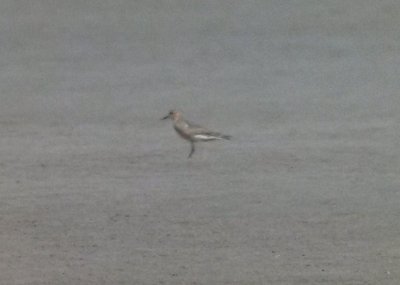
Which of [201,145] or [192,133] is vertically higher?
[201,145]

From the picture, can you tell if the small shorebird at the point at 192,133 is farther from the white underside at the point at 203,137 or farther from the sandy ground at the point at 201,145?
the sandy ground at the point at 201,145

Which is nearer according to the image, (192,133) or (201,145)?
(192,133)

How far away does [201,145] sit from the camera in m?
11.6

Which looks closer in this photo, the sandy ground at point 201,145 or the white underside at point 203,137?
the sandy ground at point 201,145

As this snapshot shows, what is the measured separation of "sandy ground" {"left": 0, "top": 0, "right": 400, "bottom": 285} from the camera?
8.61m

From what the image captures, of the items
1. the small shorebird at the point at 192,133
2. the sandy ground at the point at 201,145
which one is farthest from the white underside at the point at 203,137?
the sandy ground at the point at 201,145

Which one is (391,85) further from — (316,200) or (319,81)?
(316,200)

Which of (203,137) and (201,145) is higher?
(201,145)

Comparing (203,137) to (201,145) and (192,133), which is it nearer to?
(192,133)

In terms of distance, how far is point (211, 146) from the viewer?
11.9m

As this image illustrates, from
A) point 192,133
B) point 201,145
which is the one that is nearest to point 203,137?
point 192,133

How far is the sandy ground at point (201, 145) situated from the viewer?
8609 millimetres

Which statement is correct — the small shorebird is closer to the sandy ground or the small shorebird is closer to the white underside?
the white underside

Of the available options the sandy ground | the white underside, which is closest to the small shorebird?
the white underside
